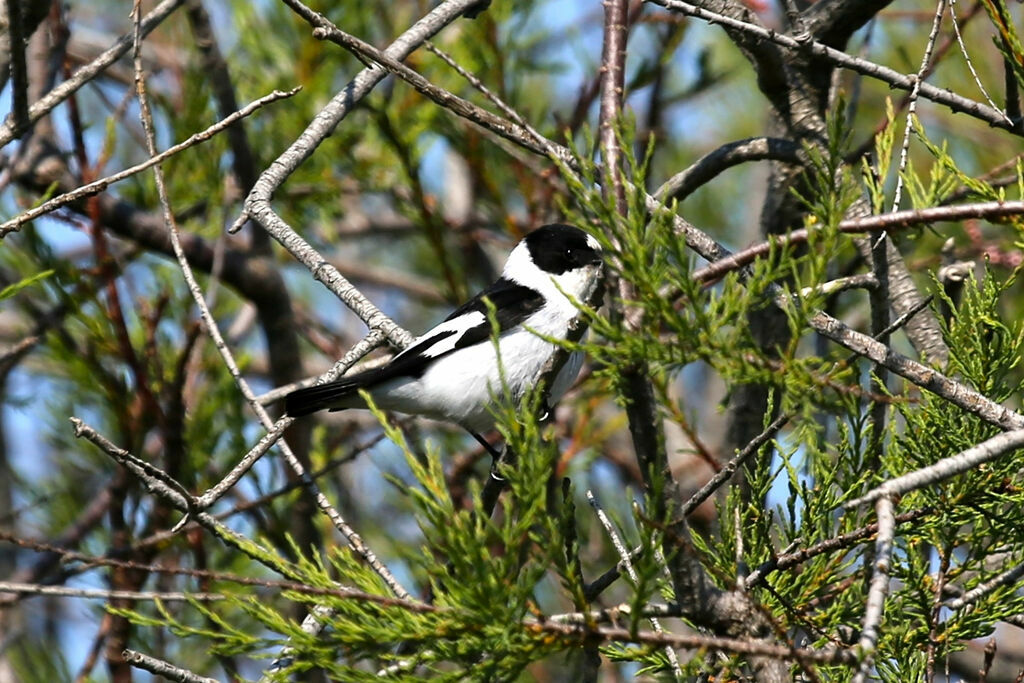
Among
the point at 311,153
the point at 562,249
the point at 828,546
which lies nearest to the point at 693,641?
the point at 828,546

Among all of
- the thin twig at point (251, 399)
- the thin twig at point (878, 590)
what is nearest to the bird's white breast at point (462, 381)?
the thin twig at point (251, 399)

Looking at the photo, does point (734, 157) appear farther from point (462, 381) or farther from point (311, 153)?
point (462, 381)

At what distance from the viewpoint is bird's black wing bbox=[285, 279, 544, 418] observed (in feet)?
12.4

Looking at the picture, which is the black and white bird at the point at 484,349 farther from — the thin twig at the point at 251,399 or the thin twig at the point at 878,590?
the thin twig at the point at 878,590

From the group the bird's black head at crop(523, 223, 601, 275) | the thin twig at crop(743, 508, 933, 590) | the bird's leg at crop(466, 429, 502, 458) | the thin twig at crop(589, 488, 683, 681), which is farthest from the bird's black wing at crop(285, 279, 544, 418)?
the thin twig at crop(743, 508, 933, 590)

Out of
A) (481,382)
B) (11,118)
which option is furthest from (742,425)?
(11,118)

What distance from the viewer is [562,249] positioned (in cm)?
425

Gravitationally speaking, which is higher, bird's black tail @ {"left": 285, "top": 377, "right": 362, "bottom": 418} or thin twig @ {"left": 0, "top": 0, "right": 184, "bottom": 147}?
thin twig @ {"left": 0, "top": 0, "right": 184, "bottom": 147}

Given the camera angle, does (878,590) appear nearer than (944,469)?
Yes

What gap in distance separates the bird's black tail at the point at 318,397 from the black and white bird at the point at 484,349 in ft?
0.09

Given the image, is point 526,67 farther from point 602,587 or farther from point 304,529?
point 602,587

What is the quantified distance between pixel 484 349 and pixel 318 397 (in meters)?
0.79

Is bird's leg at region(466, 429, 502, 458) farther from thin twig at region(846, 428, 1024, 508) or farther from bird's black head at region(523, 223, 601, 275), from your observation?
thin twig at region(846, 428, 1024, 508)

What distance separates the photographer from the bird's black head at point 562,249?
4227 millimetres
